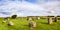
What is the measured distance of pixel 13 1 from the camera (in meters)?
2.28

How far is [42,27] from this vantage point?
7.23ft

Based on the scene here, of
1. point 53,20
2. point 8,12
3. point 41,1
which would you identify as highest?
point 41,1

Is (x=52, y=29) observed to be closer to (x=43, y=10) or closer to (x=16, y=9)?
(x=43, y=10)

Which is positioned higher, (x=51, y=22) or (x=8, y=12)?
(x=8, y=12)

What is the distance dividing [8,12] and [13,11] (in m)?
0.09

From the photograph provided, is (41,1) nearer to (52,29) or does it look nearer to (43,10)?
(43,10)

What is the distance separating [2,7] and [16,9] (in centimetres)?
24

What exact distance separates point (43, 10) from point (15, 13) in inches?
19.2

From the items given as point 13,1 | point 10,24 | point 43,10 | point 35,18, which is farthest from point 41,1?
point 10,24

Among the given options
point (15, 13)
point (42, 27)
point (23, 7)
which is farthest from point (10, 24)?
point (42, 27)

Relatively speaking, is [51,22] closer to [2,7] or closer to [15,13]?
[15,13]

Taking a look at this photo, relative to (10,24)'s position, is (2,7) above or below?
above

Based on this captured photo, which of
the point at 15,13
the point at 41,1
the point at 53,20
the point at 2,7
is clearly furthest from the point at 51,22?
the point at 2,7

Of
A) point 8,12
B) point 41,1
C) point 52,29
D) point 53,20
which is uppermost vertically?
point 41,1
